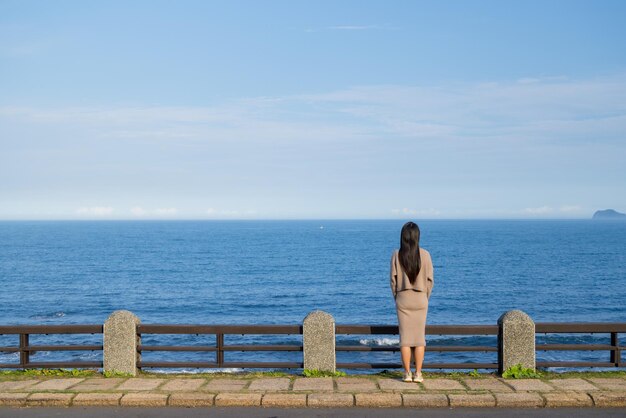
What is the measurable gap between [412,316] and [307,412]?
2.06m

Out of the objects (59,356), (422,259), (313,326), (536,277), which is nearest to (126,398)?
(313,326)

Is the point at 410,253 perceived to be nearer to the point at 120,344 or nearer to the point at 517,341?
the point at 517,341

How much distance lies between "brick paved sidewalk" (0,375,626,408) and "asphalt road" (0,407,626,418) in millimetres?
159

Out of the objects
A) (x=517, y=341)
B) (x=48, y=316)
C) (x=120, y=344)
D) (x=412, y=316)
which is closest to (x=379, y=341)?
(x=517, y=341)

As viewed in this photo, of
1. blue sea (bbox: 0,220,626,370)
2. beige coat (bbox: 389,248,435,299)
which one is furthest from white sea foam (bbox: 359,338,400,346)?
beige coat (bbox: 389,248,435,299)

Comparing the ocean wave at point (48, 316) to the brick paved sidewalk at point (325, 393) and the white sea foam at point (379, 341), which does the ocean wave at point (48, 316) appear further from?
the brick paved sidewalk at point (325, 393)

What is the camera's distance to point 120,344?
1010cm

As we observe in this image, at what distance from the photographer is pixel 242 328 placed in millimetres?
10141

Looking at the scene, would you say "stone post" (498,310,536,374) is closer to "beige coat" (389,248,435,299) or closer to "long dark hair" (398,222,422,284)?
"beige coat" (389,248,435,299)

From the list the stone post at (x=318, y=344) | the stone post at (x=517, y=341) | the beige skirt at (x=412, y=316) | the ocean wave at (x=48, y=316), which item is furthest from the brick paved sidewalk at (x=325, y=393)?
the ocean wave at (x=48, y=316)

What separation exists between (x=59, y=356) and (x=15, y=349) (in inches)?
752

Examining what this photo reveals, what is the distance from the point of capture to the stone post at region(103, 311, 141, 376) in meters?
10.1

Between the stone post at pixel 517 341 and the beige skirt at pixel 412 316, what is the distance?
1.52m

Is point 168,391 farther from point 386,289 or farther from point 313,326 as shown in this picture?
point 386,289
